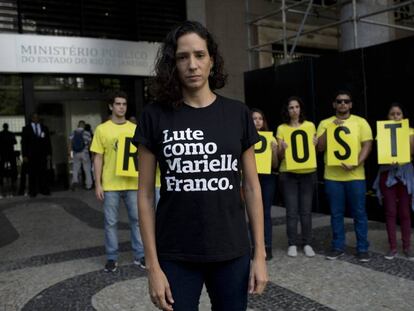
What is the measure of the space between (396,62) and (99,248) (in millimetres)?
5096

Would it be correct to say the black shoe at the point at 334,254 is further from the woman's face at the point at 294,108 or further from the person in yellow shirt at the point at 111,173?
the person in yellow shirt at the point at 111,173

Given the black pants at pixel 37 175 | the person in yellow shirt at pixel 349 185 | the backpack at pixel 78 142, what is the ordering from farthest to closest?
the backpack at pixel 78 142
the black pants at pixel 37 175
the person in yellow shirt at pixel 349 185

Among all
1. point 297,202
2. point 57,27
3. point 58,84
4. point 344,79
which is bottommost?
point 297,202

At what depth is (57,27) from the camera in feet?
40.5

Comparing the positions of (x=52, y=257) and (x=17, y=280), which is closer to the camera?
(x=17, y=280)

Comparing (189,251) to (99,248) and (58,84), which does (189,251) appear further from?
(58,84)

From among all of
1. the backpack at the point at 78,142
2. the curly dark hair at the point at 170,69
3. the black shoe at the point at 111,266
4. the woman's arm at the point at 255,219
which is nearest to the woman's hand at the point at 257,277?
the woman's arm at the point at 255,219

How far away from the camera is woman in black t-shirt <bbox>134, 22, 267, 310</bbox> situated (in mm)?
2033

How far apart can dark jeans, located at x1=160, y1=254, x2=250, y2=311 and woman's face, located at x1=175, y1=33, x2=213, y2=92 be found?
2.60 ft

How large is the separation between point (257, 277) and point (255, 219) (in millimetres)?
258

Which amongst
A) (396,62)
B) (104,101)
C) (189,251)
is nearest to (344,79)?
(396,62)

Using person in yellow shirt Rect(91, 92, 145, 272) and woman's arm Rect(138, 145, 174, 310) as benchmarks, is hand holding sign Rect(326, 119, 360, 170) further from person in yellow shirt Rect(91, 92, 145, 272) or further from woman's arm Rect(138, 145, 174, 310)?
woman's arm Rect(138, 145, 174, 310)

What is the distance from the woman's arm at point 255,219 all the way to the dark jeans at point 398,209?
12.6 feet

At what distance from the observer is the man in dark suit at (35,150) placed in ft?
36.8
